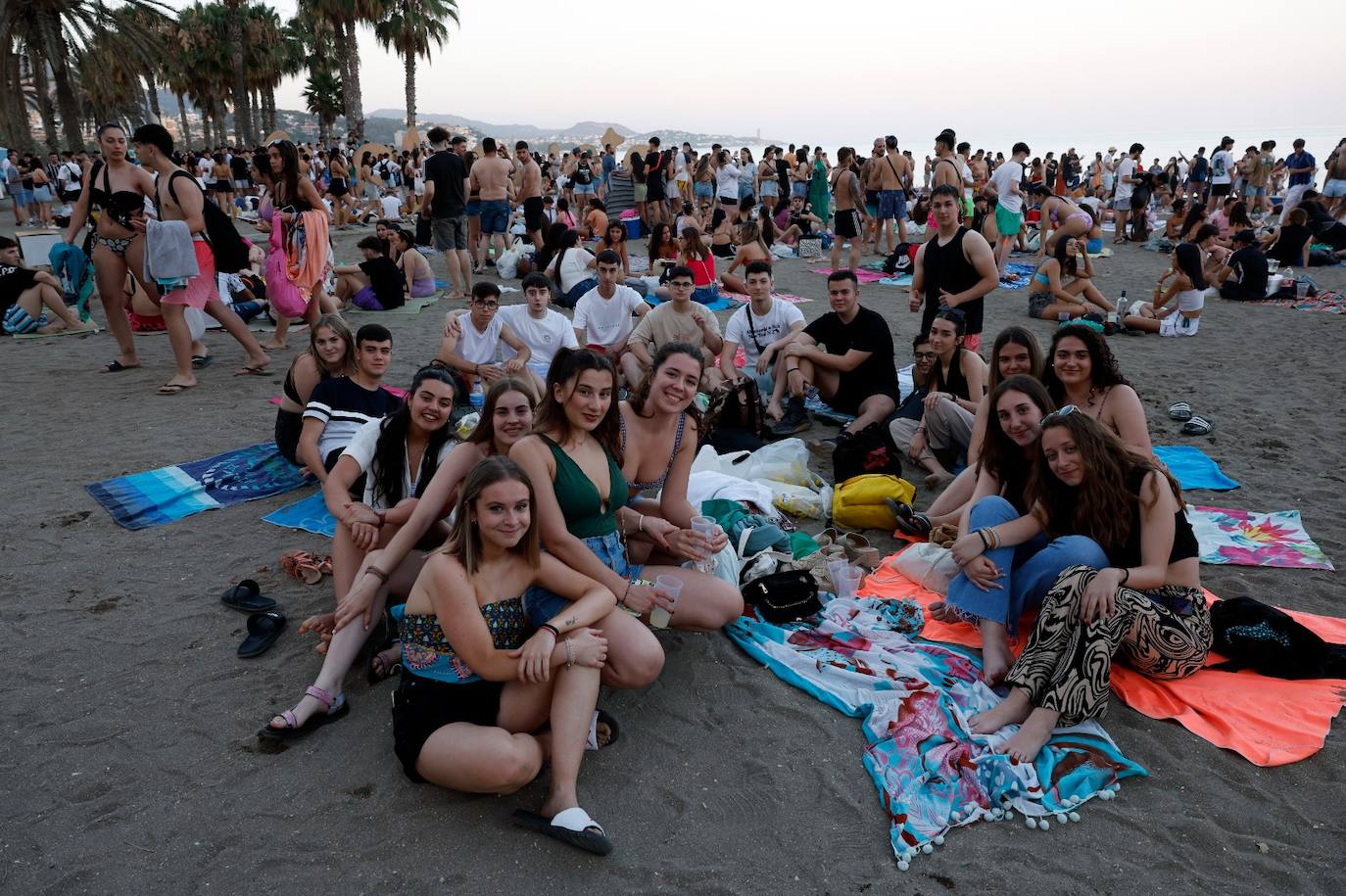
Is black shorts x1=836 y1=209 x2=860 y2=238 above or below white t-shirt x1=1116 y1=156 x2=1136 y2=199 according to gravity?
below

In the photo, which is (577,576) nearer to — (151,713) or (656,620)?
(656,620)

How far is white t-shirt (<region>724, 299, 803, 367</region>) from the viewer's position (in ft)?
20.4

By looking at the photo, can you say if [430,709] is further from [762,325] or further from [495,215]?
[495,215]

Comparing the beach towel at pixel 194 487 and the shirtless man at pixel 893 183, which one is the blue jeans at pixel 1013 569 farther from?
the shirtless man at pixel 893 183

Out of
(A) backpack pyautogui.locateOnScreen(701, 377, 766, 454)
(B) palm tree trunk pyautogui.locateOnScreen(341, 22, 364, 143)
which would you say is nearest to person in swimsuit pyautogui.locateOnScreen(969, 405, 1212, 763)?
(A) backpack pyautogui.locateOnScreen(701, 377, 766, 454)

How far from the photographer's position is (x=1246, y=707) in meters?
2.89

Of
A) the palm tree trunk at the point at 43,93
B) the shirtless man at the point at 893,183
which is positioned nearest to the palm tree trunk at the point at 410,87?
the palm tree trunk at the point at 43,93

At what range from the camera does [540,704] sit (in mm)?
2521

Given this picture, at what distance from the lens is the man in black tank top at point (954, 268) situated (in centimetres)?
579

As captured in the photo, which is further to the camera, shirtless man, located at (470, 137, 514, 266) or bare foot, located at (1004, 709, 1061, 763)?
shirtless man, located at (470, 137, 514, 266)

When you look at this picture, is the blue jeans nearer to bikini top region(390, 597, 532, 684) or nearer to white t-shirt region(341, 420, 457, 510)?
bikini top region(390, 597, 532, 684)

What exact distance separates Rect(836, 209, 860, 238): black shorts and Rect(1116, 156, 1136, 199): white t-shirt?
739 centimetres

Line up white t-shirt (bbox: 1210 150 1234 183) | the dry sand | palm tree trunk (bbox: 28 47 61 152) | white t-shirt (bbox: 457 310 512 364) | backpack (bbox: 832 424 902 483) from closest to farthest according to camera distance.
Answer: the dry sand
backpack (bbox: 832 424 902 483)
white t-shirt (bbox: 457 310 512 364)
white t-shirt (bbox: 1210 150 1234 183)
palm tree trunk (bbox: 28 47 61 152)

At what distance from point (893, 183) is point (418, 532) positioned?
1077 centimetres
